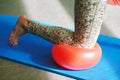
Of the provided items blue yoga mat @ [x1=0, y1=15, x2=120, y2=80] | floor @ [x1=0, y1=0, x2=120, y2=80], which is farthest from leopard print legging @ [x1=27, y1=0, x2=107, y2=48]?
floor @ [x1=0, y1=0, x2=120, y2=80]

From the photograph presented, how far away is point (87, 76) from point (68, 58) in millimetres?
120

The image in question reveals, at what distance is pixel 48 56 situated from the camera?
113 centimetres

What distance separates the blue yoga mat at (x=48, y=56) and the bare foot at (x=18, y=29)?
35mm

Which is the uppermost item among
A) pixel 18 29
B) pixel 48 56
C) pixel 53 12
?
pixel 18 29

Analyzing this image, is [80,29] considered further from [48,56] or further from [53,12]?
[53,12]

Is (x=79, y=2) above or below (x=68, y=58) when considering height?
above

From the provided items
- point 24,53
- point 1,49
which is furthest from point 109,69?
point 1,49

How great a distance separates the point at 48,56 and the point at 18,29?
0.69ft

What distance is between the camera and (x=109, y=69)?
1.07 metres

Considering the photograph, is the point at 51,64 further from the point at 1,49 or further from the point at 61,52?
the point at 1,49

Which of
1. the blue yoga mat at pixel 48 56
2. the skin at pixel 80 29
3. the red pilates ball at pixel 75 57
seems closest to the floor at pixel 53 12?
the blue yoga mat at pixel 48 56

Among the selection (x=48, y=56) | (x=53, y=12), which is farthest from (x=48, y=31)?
(x=53, y=12)

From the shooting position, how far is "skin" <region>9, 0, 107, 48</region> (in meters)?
0.93

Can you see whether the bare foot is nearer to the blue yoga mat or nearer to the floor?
the blue yoga mat
